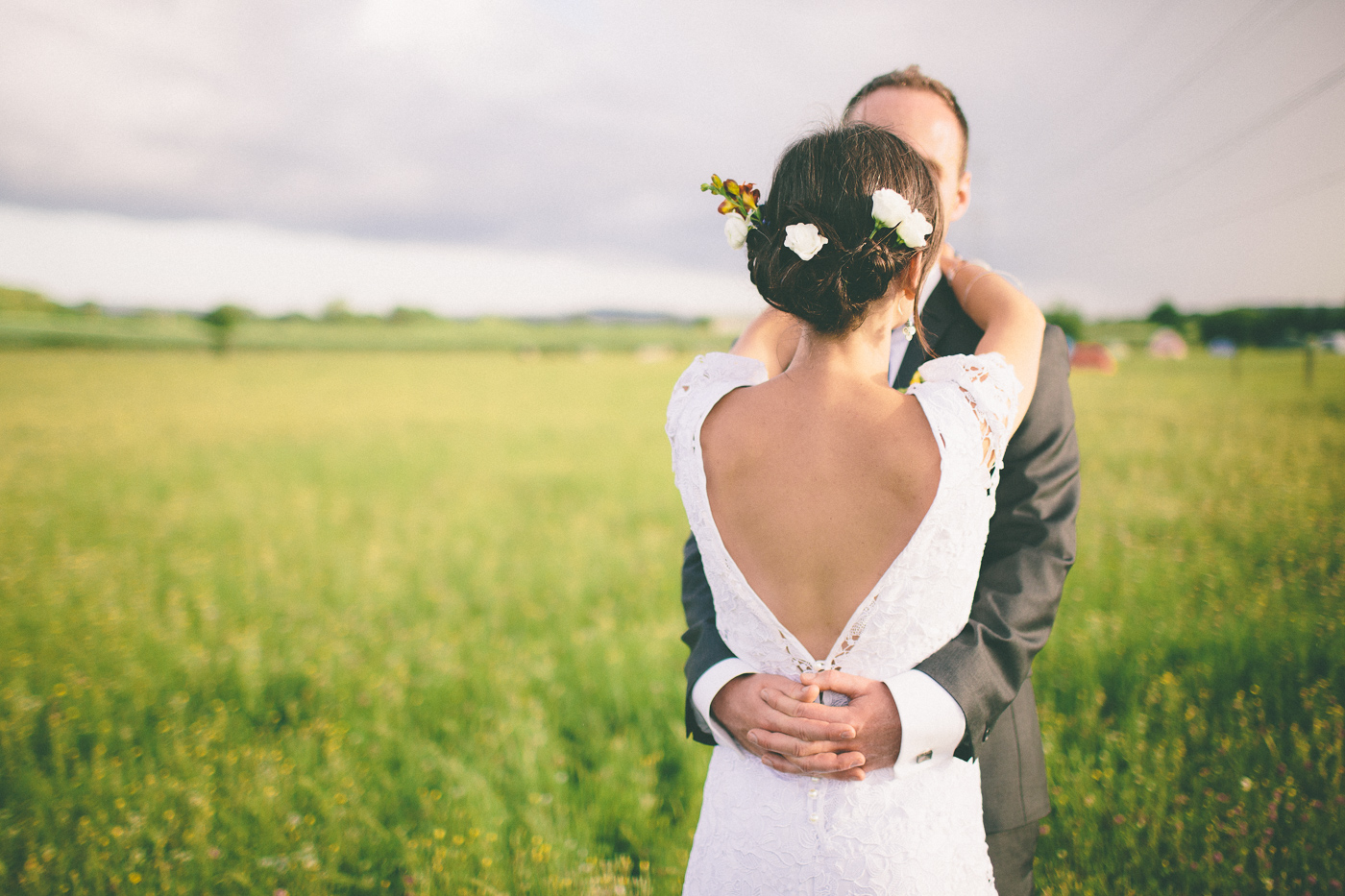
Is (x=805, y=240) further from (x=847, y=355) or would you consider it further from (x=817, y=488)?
(x=817, y=488)

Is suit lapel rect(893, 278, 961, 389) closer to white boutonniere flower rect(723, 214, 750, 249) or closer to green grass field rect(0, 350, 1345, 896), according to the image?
white boutonniere flower rect(723, 214, 750, 249)

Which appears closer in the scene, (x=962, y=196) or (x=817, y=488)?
(x=817, y=488)

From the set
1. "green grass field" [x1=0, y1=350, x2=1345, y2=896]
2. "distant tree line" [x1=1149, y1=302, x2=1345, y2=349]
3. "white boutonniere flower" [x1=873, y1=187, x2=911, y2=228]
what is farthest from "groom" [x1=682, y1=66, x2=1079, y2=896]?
"distant tree line" [x1=1149, y1=302, x2=1345, y2=349]

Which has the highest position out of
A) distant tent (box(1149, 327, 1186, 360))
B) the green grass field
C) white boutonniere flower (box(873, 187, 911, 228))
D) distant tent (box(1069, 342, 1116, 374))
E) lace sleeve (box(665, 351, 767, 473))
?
distant tent (box(1149, 327, 1186, 360))

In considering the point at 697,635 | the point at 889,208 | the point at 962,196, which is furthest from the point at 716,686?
the point at 962,196

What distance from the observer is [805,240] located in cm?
148

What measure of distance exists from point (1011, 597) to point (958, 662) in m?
0.34

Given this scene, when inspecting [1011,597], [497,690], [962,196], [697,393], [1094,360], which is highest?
[1094,360]

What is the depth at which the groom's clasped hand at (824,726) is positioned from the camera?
158cm

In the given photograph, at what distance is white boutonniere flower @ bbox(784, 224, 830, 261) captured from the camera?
1467 millimetres

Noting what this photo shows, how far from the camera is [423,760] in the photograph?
14.4ft

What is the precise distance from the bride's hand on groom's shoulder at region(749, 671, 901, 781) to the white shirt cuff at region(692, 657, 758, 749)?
181 mm

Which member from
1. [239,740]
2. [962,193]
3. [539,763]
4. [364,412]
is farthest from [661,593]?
[364,412]

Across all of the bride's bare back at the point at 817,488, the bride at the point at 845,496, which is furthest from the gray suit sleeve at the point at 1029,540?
the bride's bare back at the point at 817,488
